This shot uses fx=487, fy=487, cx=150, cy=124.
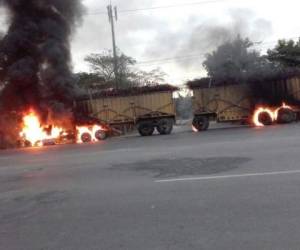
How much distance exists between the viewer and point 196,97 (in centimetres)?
2750

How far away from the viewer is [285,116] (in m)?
26.6

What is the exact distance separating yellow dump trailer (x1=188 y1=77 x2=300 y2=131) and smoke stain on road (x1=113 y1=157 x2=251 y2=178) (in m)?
16.5

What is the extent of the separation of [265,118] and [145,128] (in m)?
6.75

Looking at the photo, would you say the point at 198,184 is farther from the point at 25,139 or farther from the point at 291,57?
the point at 291,57

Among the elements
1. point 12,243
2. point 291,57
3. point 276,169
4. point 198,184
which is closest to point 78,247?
point 12,243

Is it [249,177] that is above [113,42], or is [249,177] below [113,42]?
below

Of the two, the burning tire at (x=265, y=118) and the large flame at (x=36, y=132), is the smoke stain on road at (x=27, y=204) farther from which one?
the burning tire at (x=265, y=118)

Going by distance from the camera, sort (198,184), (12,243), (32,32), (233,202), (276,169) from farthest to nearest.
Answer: (32,32), (276,169), (198,184), (233,202), (12,243)

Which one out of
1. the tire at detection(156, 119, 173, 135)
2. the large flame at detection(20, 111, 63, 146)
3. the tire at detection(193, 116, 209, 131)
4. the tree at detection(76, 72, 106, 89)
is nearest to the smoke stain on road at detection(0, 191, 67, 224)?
the tire at detection(156, 119, 173, 135)

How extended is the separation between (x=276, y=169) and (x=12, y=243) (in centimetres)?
496

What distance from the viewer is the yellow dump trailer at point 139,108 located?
88.3 ft

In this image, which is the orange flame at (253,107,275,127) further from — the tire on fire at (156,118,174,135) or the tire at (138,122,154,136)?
the tire at (138,122,154,136)

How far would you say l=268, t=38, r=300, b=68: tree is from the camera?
38.8m

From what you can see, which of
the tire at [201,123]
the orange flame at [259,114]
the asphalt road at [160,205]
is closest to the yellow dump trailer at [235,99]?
the tire at [201,123]
